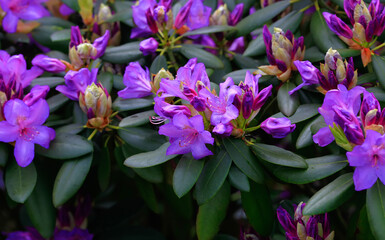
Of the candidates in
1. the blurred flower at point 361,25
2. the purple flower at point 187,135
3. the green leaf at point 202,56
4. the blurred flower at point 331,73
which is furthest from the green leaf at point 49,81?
the blurred flower at point 361,25

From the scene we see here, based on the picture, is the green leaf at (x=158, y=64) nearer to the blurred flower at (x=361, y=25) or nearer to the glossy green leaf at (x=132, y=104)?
the glossy green leaf at (x=132, y=104)

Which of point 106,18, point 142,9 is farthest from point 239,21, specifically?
point 106,18

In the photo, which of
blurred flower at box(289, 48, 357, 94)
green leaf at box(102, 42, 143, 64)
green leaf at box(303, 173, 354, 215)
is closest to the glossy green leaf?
green leaf at box(102, 42, 143, 64)

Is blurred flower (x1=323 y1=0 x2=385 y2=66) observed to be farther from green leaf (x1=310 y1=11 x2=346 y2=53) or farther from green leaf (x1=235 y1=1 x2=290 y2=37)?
green leaf (x1=235 y1=1 x2=290 y2=37)

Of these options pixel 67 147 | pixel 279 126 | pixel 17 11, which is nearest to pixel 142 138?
pixel 67 147

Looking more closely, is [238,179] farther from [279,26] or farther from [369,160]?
[279,26]
